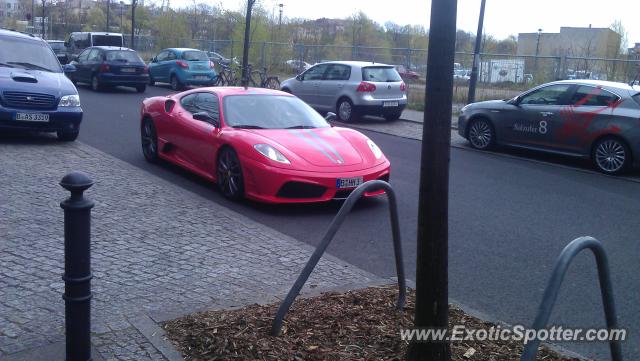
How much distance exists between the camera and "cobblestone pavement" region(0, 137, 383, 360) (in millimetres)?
4820

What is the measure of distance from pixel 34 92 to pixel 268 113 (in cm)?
477

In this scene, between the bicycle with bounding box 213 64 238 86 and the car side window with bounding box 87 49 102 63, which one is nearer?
the car side window with bounding box 87 49 102 63

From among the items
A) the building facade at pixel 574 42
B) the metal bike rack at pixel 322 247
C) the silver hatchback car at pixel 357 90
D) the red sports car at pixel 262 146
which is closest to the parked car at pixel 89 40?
the silver hatchback car at pixel 357 90

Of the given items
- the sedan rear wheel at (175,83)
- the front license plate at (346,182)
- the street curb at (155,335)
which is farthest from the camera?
the sedan rear wheel at (175,83)

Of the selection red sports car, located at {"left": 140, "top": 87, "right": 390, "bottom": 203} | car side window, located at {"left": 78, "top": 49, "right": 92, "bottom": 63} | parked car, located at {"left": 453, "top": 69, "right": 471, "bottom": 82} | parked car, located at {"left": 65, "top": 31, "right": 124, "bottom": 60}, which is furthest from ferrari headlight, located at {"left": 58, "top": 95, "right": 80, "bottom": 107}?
parked car, located at {"left": 65, "top": 31, "right": 124, "bottom": 60}

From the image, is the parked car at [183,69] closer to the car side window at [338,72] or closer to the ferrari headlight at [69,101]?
the car side window at [338,72]

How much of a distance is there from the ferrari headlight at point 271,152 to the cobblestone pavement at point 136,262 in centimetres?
82

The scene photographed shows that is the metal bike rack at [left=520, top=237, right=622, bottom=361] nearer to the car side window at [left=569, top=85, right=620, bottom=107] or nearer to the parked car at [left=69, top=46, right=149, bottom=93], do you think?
the car side window at [left=569, top=85, right=620, bottom=107]

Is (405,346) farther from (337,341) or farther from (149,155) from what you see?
(149,155)

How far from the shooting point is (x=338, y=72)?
2011 cm

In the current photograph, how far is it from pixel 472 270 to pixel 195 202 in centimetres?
369

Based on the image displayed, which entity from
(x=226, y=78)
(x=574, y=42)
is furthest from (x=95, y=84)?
(x=574, y=42)

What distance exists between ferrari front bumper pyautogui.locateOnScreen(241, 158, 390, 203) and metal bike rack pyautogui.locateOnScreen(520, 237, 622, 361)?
4.85 metres

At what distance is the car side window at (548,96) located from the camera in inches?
545
